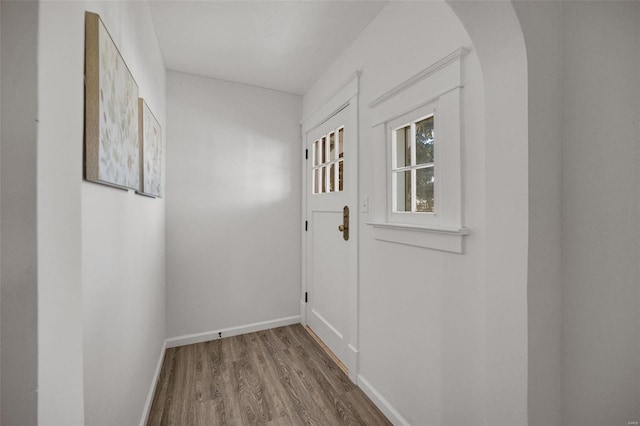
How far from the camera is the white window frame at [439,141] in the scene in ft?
3.98

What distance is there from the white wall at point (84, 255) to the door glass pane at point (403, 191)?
138 cm

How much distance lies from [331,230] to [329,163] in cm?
60

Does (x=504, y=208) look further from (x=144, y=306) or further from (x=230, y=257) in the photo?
(x=230, y=257)

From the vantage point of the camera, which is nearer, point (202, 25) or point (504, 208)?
point (504, 208)

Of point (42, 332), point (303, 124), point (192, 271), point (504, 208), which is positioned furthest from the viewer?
point (303, 124)

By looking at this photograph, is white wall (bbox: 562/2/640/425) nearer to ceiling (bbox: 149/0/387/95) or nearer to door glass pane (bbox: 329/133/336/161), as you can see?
ceiling (bbox: 149/0/387/95)

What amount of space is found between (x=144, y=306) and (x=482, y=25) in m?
2.12

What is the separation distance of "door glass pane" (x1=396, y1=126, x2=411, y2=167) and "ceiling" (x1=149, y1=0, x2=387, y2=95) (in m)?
0.80

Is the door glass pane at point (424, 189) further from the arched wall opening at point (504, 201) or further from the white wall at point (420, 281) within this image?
the arched wall opening at point (504, 201)

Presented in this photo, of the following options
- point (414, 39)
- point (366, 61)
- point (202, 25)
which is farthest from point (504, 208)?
point (202, 25)

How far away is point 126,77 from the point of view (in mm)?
1184

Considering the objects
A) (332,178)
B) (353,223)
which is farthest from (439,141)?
(332,178)

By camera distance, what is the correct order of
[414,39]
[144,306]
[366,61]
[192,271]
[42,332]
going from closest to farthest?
[42,332]
[414,39]
[144,306]
[366,61]
[192,271]

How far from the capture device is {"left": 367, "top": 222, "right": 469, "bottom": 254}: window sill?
121 cm
